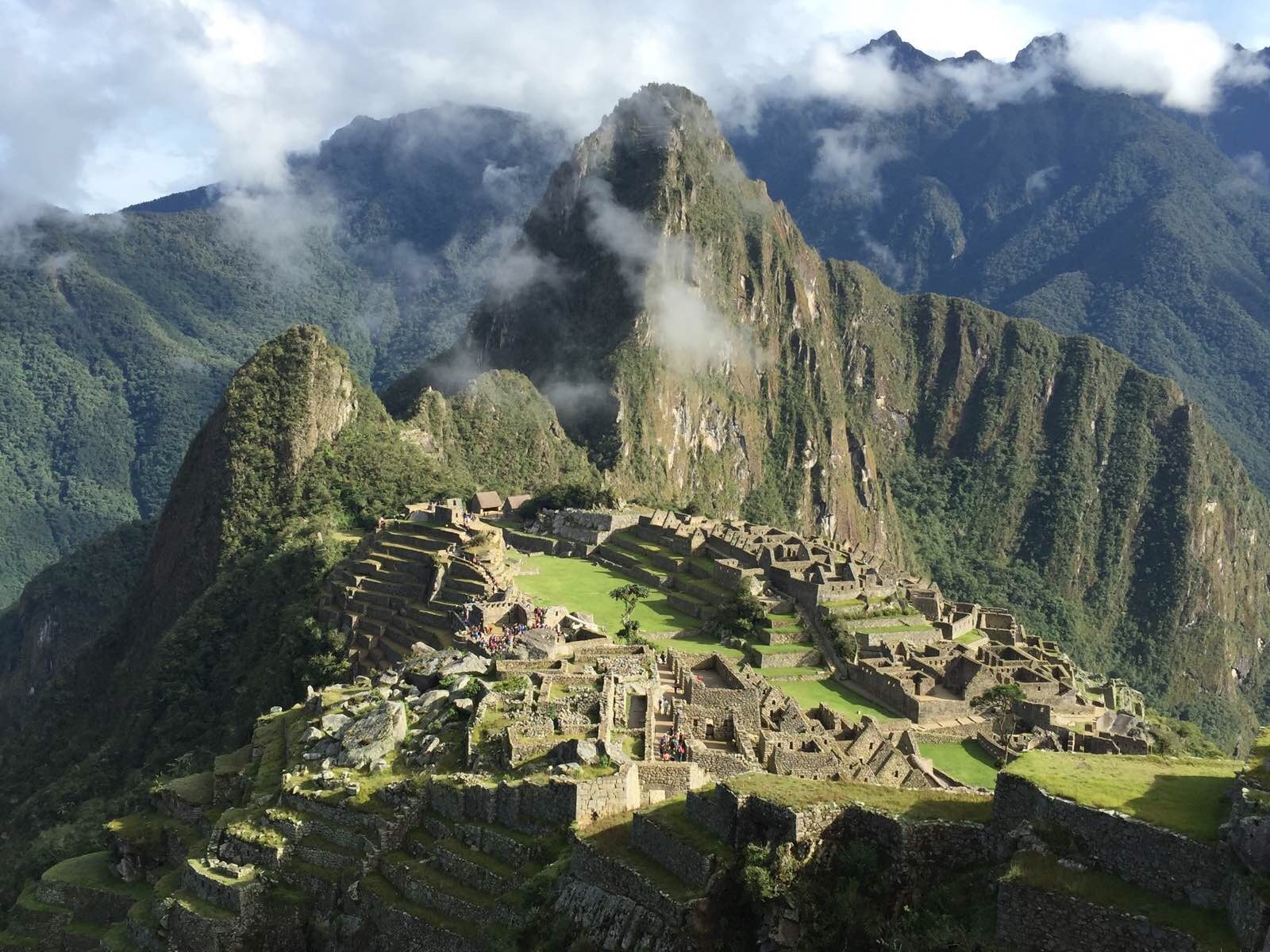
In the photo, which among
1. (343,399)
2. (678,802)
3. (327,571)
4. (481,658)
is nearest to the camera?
(678,802)

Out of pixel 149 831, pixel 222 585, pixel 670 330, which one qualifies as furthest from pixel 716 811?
pixel 670 330

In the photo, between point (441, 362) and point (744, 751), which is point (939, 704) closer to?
point (744, 751)

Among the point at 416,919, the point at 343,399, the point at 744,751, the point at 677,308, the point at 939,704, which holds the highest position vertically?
the point at 677,308

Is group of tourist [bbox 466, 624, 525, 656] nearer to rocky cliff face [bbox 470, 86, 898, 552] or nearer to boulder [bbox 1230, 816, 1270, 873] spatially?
boulder [bbox 1230, 816, 1270, 873]

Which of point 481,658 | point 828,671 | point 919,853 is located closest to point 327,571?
point 828,671

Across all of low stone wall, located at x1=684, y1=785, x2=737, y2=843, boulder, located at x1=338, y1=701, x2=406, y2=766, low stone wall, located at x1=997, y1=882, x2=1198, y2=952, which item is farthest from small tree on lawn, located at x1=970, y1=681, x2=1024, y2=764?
low stone wall, located at x1=997, y1=882, x2=1198, y2=952

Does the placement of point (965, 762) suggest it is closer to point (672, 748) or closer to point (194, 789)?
point (672, 748)

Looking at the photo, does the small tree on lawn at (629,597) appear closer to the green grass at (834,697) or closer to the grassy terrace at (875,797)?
the green grass at (834,697)
